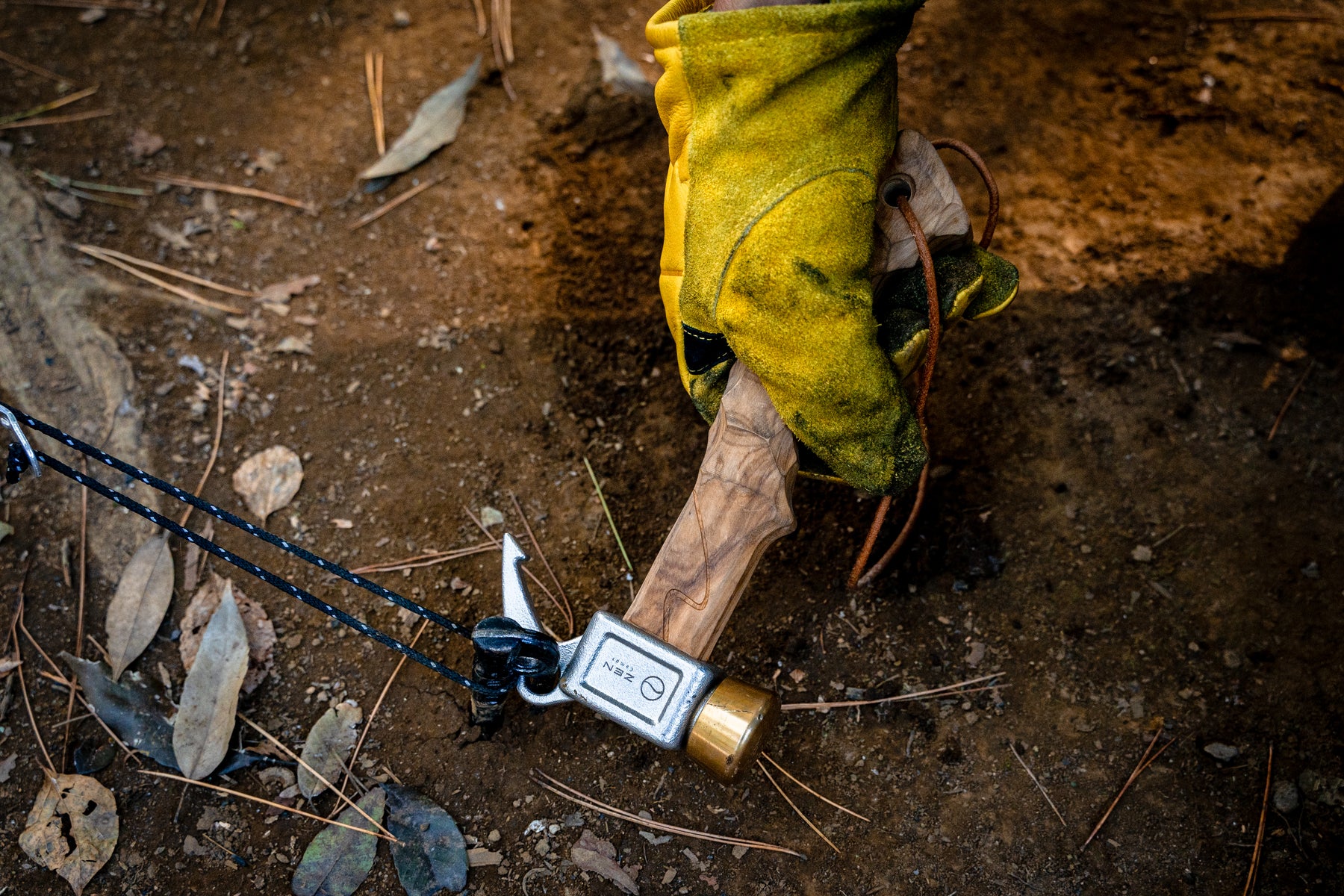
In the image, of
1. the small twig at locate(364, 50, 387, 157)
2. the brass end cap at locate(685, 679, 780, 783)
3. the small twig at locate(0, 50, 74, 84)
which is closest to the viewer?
the brass end cap at locate(685, 679, 780, 783)

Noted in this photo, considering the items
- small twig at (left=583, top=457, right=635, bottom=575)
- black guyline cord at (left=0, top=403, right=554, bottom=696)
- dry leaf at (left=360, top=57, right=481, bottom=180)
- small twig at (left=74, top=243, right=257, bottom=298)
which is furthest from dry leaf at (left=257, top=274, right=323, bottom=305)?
small twig at (left=583, top=457, right=635, bottom=575)

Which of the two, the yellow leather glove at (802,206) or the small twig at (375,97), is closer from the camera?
the yellow leather glove at (802,206)

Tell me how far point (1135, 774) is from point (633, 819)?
1.18 m

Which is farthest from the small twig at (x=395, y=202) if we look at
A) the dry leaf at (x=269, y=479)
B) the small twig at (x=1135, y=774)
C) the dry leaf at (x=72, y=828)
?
the small twig at (x=1135, y=774)

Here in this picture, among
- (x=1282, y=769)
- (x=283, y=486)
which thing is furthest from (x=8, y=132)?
(x=1282, y=769)

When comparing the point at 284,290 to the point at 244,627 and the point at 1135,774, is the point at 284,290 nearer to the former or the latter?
the point at 244,627

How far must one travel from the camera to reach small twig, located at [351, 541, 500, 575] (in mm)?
2199

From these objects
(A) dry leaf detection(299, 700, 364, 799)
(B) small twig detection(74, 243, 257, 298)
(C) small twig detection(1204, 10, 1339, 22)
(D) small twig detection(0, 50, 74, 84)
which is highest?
(C) small twig detection(1204, 10, 1339, 22)

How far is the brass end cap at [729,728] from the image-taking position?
5.00ft

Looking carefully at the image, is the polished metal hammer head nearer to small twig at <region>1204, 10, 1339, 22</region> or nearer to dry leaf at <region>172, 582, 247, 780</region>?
dry leaf at <region>172, 582, 247, 780</region>

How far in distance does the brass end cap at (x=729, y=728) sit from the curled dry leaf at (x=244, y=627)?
1.19m

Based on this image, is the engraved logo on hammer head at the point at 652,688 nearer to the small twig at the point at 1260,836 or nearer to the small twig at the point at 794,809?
the small twig at the point at 794,809

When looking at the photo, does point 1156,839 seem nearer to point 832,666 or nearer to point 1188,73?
point 832,666

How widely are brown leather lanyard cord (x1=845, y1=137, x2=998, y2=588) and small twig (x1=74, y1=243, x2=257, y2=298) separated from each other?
1.96 m
